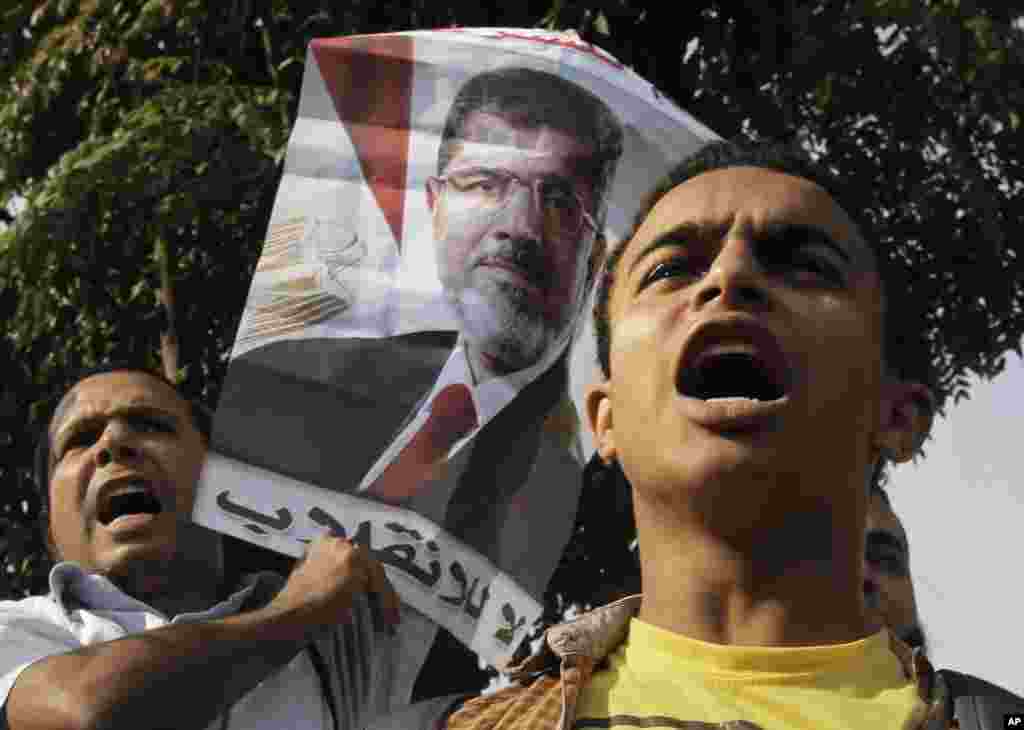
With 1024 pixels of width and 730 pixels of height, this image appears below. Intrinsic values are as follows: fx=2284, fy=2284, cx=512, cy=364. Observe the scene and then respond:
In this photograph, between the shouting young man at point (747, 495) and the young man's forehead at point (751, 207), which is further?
the young man's forehead at point (751, 207)

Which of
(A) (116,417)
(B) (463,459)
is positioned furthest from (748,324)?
(A) (116,417)

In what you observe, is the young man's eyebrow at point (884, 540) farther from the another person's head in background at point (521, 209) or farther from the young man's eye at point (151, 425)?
the young man's eye at point (151, 425)

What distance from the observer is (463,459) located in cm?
417

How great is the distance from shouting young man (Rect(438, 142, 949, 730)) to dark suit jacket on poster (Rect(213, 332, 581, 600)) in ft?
4.39

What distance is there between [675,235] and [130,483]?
77.0 inches

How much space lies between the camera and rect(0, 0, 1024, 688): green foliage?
8.90 metres

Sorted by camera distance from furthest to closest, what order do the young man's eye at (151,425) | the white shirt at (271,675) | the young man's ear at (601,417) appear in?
the young man's eye at (151,425)
the white shirt at (271,675)
the young man's ear at (601,417)

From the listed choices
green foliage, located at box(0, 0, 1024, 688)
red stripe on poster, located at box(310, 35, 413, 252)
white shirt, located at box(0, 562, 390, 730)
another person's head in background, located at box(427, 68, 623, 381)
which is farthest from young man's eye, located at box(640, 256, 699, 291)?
green foliage, located at box(0, 0, 1024, 688)

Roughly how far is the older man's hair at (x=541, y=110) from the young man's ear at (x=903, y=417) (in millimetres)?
1367

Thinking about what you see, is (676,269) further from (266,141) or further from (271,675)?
(266,141)

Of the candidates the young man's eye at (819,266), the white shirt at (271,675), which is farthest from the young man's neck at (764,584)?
the white shirt at (271,675)

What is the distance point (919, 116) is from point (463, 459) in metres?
6.02

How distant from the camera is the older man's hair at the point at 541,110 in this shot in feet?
13.8

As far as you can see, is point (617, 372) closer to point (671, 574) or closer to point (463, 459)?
point (671, 574)
